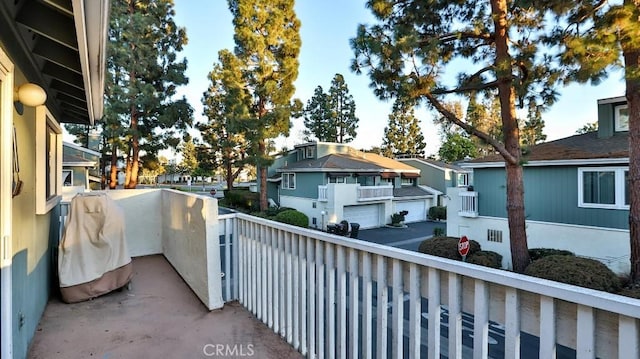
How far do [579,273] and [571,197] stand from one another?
179 inches

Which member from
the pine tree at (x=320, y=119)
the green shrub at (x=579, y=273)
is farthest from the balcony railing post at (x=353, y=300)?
the pine tree at (x=320, y=119)

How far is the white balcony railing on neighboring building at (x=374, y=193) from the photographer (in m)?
18.2

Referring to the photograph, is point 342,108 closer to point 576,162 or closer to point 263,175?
point 263,175

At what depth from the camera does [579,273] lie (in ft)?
22.4

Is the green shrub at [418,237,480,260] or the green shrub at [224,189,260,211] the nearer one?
the green shrub at [418,237,480,260]

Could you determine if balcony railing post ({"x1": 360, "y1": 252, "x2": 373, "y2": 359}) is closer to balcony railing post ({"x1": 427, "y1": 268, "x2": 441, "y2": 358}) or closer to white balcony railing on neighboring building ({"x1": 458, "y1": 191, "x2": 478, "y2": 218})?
balcony railing post ({"x1": 427, "y1": 268, "x2": 441, "y2": 358})

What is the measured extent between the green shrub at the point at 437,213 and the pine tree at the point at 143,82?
16116 mm

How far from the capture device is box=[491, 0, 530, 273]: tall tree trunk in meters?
7.57

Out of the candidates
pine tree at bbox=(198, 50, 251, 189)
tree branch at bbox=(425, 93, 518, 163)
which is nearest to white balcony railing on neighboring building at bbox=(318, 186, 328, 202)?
pine tree at bbox=(198, 50, 251, 189)

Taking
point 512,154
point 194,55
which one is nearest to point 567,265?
point 512,154

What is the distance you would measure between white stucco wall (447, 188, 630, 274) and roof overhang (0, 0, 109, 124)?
12.2 m

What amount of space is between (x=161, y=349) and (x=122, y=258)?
6.31 feet

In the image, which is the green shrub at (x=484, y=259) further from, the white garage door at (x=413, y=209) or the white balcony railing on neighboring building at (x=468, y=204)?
the white garage door at (x=413, y=209)

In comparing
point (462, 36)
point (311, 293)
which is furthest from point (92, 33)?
point (462, 36)
